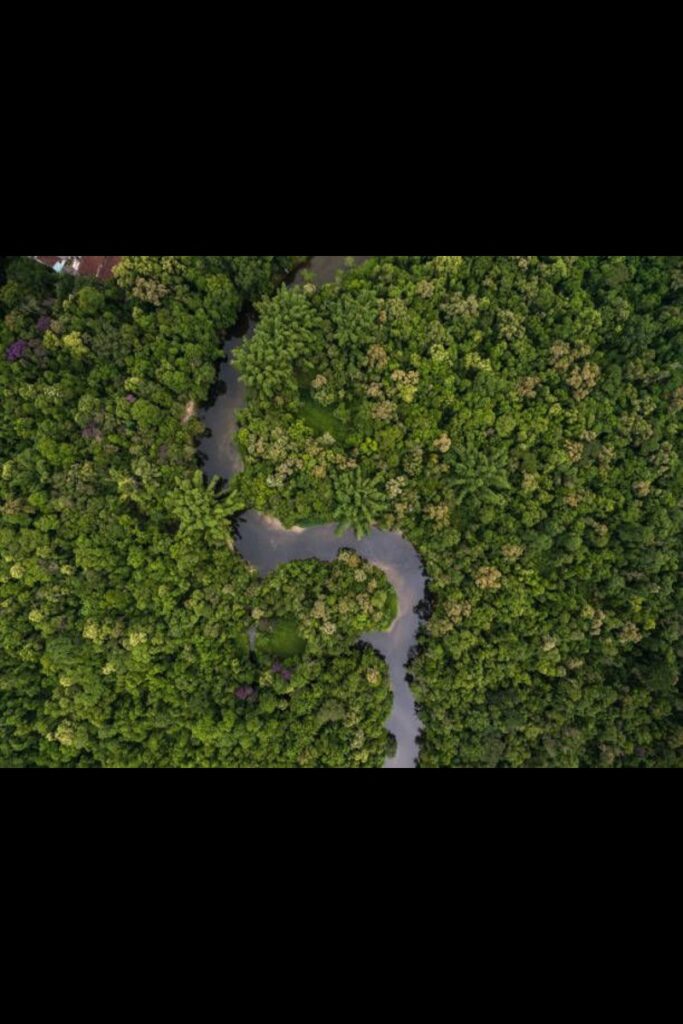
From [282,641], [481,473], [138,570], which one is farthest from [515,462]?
[138,570]

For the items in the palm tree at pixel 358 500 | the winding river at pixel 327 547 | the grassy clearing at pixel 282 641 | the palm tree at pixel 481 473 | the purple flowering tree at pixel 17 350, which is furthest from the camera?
the winding river at pixel 327 547

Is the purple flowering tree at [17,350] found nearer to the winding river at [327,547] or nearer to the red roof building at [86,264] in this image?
the red roof building at [86,264]

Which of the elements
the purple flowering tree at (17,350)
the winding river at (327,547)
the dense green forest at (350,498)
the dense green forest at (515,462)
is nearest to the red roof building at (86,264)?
the dense green forest at (350,498)

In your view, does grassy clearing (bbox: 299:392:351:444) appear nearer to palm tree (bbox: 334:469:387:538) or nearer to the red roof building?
palm tree (bbox: 334:469:387:538)

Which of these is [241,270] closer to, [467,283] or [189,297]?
[189,297]

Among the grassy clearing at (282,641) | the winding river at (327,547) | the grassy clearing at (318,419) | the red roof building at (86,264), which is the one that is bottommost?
the grassy clearing at (282,641)

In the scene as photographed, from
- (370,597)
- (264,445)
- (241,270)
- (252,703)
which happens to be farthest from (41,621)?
(241,270)
